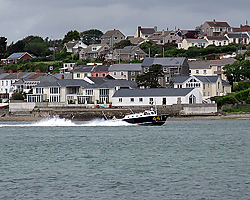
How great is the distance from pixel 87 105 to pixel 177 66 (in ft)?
70.4

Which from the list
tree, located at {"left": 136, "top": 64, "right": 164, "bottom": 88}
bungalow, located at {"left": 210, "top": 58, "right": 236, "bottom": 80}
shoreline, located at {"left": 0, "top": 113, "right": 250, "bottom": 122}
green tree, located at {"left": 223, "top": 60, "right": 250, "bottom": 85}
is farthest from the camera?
bungalow, located at {"left": 210, "top": 58, "right": 236, "bottom": 80}

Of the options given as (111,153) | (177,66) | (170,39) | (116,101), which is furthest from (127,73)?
(111,153)

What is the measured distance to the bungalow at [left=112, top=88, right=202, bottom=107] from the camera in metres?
82.1

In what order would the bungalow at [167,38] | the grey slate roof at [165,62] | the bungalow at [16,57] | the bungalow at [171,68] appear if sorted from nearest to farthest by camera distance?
the bungalow at [171,68] → the grey slate roof at [165,62] → the bungalow at [167,38] → the bungalow at [16,57]

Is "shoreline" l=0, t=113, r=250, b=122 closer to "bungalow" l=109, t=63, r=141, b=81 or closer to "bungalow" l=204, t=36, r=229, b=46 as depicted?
"bungalow" l=109, t=63, r=141, b=81

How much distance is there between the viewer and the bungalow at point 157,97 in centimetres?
8206

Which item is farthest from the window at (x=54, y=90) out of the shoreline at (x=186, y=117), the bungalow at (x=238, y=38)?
the bungalow at (x=238, y=38)

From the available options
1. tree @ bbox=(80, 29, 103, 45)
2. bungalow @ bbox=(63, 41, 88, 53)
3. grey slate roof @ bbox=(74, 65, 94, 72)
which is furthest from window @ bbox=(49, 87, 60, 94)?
tree @ bbox=(80, 29, 103, 45)

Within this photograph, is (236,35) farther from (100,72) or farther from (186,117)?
(186,117)

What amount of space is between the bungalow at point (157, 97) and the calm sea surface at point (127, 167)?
99.6 feet

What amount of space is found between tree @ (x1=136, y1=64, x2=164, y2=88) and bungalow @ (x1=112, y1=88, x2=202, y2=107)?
269 inches

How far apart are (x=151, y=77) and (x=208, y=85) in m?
9.64

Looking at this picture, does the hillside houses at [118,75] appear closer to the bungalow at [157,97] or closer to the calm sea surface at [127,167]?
the bungalow at [157,97]

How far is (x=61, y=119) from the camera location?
80812 mm
